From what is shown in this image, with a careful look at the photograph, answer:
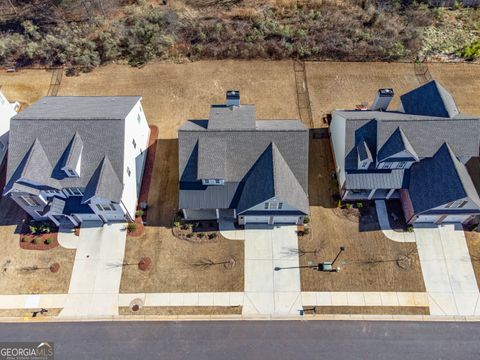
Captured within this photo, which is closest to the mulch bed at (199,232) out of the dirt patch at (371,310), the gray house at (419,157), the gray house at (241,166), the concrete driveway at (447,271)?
the gray house at (241,166)

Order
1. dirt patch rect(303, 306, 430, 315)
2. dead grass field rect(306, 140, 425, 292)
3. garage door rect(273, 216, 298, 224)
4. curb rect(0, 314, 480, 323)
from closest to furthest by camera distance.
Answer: curb rect(0, 314, 480, 323), dirt patch rect(303, 306, 430, 315), dead grass field rect(306, 140, 425, 292), garage door rect(273, 216, 298, 224)

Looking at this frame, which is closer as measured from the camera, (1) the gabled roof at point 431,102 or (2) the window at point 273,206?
(2) the window at point 273,206

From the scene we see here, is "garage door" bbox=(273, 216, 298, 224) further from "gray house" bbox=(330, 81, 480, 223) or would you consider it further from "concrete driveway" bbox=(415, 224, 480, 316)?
"concrete driveway" bbox=(415, 224, 480, 316)

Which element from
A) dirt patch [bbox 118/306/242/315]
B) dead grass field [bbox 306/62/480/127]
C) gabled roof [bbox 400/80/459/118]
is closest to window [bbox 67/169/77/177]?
dirt patch [bbox 118/306/242/315]

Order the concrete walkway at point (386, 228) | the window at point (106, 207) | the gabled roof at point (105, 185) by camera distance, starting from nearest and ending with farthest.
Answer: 1. the gabled roof at point (105, 185)
2. the window at point (106, 207)
3. the concrete walkway at point (386, 228)

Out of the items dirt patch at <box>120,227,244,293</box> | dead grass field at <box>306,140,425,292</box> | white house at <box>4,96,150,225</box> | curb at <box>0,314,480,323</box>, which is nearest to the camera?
curb at <box>0,314,480,323</box>

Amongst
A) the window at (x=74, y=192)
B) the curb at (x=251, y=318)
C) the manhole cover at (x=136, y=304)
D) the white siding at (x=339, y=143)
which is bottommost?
the curb at (x=251, y=318)

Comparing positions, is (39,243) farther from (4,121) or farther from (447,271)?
(447,271)

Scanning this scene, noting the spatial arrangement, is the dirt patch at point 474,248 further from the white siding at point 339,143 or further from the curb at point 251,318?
the white siding at point 339,143
